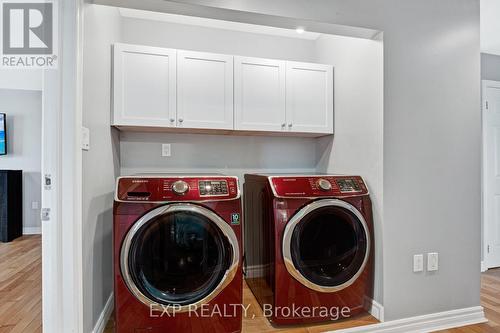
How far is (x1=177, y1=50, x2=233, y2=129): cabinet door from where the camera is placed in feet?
7.24

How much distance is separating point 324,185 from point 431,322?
1.19 meters

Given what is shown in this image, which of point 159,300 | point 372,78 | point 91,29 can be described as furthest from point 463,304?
point 91,29

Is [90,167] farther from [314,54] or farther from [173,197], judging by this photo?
[314,54]

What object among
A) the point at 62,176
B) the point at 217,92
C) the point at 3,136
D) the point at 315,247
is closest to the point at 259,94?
the point at 217,92

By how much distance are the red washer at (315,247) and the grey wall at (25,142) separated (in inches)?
170

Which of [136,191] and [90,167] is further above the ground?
[90,167]

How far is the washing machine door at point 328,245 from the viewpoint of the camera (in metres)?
1.79

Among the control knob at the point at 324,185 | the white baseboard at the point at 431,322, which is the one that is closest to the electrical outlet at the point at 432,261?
the white baseboard at the point at 431,322

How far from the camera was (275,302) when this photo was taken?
1.78 m

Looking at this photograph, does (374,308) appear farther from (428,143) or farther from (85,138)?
(85,138)

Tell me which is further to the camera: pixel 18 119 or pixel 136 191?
pixel 18 119

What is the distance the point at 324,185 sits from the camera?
1860 millimetres

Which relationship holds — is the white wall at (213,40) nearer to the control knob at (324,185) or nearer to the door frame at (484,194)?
the control knob at (324,185)

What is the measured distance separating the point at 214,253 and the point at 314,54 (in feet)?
7.23
